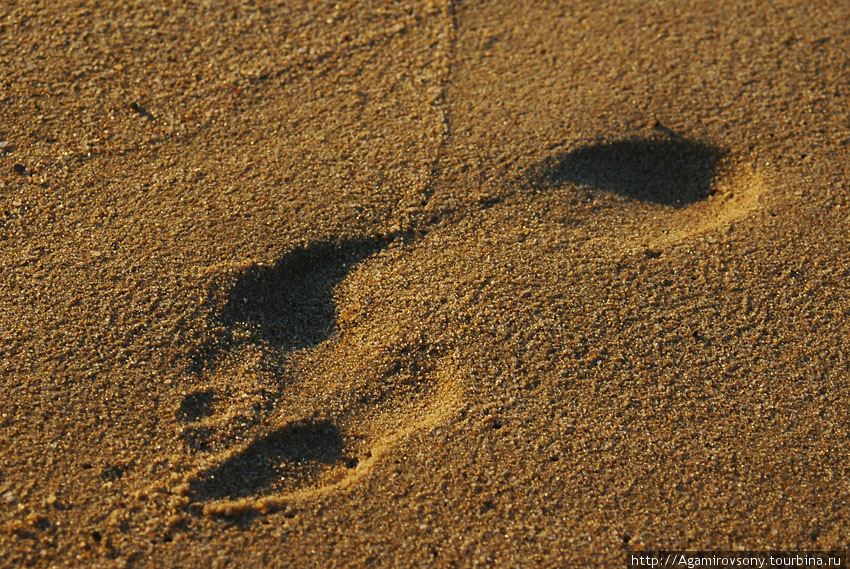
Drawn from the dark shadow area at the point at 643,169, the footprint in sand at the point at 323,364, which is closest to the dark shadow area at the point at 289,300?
the footprint in sand at the point at 323,364

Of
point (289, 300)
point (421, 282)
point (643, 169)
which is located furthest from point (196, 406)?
point (643, 169)

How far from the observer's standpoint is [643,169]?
218cm

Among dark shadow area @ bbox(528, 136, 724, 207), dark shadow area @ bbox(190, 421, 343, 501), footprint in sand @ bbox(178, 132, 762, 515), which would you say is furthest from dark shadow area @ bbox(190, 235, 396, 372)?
dark shadow area @ bbox(528, 136, 724, 207)

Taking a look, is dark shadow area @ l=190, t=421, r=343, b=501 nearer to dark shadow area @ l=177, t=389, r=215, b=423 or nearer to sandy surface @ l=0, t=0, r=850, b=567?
sandy surface @ l=0, t=0, r=850, b=567

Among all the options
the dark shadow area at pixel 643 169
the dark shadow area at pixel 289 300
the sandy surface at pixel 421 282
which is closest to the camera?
the sandy surface at pixel 421 282

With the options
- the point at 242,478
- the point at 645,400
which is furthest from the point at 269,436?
the point at 645,400

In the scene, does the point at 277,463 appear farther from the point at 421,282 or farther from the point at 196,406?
the point at 421,282

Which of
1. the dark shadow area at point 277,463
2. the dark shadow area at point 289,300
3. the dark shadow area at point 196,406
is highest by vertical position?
→ the dark shadow area at point 289,300

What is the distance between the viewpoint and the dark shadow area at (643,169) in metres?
2.12

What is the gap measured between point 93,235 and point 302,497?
2.63ft

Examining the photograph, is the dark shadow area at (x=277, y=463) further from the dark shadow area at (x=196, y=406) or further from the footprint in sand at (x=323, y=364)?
the dark shadow area at (x=196, y=406)

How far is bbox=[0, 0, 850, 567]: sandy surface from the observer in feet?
5.40

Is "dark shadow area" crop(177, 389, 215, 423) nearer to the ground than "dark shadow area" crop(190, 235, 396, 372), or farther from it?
nearer to the ground

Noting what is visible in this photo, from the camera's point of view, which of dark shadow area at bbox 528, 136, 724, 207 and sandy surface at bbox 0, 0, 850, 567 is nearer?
sandy surface at bbox 0, 0, 850, 567
